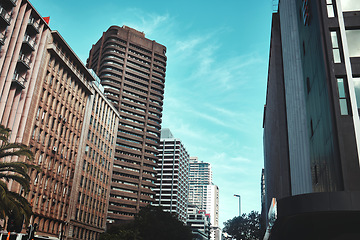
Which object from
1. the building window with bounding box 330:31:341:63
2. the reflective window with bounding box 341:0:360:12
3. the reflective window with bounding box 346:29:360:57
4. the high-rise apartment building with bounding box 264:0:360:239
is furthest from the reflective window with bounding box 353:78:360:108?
the reflective window with bounding box 341:0:360:12

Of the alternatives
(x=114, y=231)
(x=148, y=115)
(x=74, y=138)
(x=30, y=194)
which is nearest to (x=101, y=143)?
(x=74, y=138)

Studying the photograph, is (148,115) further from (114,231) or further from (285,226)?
(285,226)

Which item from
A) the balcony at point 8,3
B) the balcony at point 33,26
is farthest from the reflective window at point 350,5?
the balcony at point 33,26

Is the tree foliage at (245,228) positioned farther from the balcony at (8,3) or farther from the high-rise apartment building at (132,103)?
the balcony at (8,3)

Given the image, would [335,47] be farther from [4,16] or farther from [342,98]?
[4,16]

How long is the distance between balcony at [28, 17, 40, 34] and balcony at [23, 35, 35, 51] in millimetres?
1234

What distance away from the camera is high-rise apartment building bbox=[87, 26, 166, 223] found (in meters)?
112

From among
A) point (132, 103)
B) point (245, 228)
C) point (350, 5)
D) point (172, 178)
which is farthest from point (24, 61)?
point (172, 178)

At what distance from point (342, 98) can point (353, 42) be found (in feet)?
14.2

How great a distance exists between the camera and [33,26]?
177ft

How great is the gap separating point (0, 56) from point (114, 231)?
3607cm

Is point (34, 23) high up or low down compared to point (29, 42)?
up

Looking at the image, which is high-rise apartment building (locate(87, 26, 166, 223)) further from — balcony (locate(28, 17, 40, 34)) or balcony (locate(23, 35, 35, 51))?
balcony (locate(23, 35, 35, 51))

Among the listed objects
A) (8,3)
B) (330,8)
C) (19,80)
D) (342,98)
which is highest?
(8,3)
